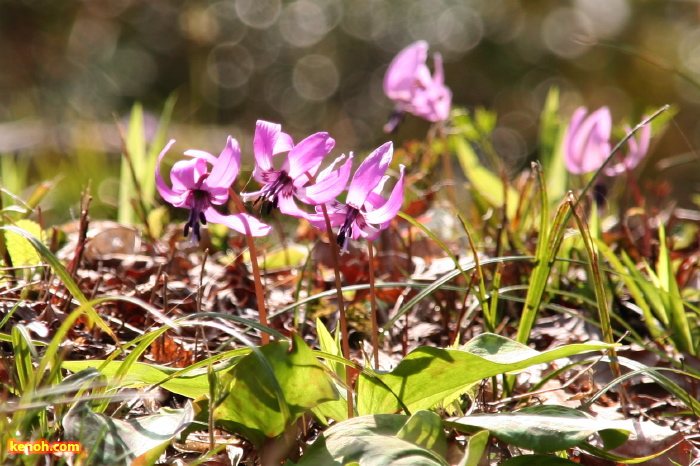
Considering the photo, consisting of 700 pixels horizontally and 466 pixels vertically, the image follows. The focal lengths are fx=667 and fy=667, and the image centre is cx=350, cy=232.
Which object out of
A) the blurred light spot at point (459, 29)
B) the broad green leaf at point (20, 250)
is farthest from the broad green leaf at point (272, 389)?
the blurred light spot at point (459, 29)

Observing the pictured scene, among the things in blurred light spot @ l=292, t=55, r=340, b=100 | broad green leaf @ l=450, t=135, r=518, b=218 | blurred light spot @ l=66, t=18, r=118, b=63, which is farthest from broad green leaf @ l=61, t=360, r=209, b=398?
blurred light spot @ l=292, t=55, r=340, b=100

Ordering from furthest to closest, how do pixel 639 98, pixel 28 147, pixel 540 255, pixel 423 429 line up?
1. pixel 639 98
2. pixel 28 147
3. pixel 540 255
4. pixel 423 429

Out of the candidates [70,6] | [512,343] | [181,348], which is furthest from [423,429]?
[70,6]

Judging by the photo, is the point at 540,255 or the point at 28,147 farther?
the point at 28,147

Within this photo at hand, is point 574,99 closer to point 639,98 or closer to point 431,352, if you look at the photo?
point 639,98

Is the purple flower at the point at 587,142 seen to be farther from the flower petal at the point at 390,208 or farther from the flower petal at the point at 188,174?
the flower petal at the point at 188,174

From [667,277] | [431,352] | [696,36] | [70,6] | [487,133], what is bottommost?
[667,277]

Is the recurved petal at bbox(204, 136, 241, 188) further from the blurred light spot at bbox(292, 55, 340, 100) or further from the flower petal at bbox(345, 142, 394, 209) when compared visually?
the blurred light spot at bbox(292, 55, 340, 100)

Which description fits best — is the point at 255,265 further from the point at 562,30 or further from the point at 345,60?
the point at 345,60
